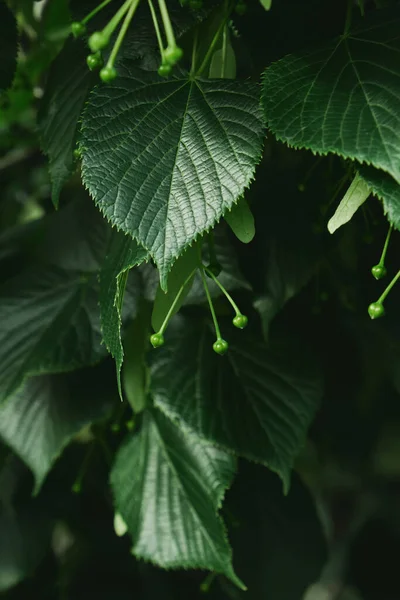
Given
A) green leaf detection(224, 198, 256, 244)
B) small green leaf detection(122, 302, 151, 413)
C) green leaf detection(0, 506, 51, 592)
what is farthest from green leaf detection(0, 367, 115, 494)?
green leaf detection(224, 198, 256, 244)

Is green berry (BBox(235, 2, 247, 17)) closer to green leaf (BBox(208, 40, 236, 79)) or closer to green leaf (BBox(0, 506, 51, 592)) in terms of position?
green leaf (BBox(208, 40, 236, 79))

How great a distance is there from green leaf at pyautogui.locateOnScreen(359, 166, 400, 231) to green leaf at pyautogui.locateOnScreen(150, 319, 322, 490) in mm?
288

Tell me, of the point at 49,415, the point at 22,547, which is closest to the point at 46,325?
the point at 49,415

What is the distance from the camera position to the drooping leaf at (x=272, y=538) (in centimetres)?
82

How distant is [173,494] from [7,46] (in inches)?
17.0

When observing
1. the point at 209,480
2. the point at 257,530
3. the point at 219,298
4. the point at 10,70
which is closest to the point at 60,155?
the point at 10,70

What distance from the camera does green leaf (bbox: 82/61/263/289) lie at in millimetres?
480

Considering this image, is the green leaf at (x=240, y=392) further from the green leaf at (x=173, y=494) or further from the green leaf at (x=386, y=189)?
the green leaf at (x=386, y=189)

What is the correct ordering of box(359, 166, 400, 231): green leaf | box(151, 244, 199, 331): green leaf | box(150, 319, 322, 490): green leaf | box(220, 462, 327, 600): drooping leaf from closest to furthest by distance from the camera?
box(359, 166, 400, 231): green leaf < box(151, 244, 199, 331): green leaf < box(150, 319, 322, 490): green leaf < box(220, 462, 327, 600): drooping leaf

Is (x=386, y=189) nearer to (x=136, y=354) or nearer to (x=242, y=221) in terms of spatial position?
(x=242, y=221)

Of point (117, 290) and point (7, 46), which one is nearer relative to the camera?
point (117, 290)

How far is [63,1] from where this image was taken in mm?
1017

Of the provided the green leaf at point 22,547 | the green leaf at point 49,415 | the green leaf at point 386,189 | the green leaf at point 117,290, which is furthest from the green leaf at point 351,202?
the green leaf at point 22,547

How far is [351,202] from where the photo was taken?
505 mm
